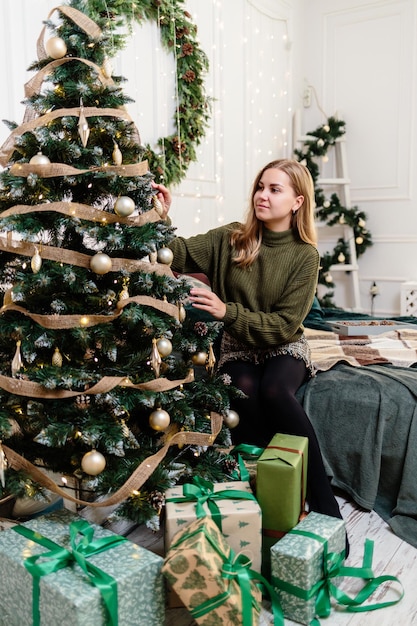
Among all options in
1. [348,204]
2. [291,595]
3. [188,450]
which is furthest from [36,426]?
[348,204]

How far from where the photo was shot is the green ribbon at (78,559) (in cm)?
109

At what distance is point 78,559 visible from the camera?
1.13 metres

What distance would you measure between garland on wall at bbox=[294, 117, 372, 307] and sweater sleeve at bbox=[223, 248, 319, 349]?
108 inches

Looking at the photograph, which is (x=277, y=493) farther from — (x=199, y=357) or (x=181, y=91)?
(x=181, y=91)

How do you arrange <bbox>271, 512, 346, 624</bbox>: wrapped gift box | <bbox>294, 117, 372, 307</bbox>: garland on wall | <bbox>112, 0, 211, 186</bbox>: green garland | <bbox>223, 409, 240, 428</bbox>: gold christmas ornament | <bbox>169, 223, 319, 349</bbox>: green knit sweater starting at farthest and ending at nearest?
1. <bbox>294, 117, 372, 307</bbox>: garland on wall
2. <bbox>112, 0, 211, 186</bbox>: green garland
3. <bbox>169, 223, 319, 349</bbox>: green knit sweater
4. <bbox>223, 409, 240, 428</bbox>: gold christmas ornament
5. <bbox>271, 512, 346, 624</bbox>: wrapped gift box

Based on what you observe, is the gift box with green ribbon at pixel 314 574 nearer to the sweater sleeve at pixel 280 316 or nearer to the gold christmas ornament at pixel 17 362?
the sweater sleeve at pixel 280 316

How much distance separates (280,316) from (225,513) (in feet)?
2.52

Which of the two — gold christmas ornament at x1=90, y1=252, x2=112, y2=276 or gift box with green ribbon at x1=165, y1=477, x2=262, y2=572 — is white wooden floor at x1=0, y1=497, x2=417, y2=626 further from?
gold christmas ornament at x1=90, y1=252, x2=112, y2=276

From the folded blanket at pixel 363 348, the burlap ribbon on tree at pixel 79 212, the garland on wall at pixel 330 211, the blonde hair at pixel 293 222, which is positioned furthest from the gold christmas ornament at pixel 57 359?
the garland on wall at pixel 330 211

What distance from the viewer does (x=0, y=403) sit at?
56.1 inches

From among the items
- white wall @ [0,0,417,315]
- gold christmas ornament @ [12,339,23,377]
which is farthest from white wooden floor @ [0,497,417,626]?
white wall @ [0,0,417,315]

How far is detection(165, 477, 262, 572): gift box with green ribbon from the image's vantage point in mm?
1330

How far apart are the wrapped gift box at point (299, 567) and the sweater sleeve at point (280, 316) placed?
689 millimetres

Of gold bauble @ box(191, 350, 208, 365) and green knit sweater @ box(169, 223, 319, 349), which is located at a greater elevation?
green knit sweater @ box(169, 223, 319, 349)
